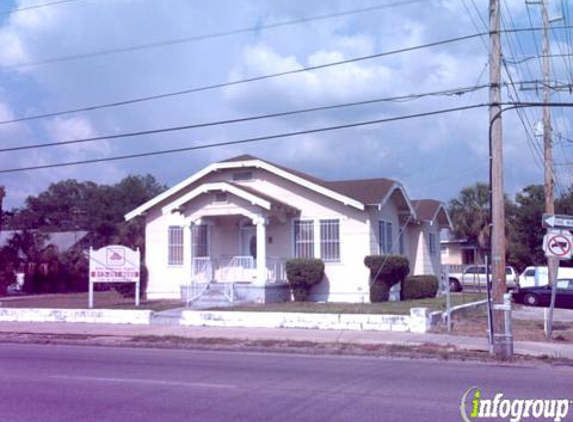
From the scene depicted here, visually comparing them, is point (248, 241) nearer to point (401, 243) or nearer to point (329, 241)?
point (329, 241)

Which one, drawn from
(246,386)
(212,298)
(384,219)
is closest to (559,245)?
(246,386)

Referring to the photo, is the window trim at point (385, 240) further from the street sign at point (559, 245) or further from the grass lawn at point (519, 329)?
the street sign at point (559, 245)

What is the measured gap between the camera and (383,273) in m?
27.0

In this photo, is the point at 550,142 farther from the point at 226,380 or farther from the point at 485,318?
the point at 226,380

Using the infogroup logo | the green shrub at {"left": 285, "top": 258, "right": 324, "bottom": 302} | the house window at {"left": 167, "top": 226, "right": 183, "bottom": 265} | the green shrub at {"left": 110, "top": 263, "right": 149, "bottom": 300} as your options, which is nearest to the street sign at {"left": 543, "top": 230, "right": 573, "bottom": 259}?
the infogroup logo

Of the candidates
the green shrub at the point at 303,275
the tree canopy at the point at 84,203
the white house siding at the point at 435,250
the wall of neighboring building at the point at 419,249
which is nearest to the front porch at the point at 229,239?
the green shrub at the point at 303,275

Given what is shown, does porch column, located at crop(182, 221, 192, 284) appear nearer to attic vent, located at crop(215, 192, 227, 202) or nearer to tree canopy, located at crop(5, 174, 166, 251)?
attic vent, located at crop(215, 192, 227, 202)

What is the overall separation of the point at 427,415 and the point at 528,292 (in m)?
26.7

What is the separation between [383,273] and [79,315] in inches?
430

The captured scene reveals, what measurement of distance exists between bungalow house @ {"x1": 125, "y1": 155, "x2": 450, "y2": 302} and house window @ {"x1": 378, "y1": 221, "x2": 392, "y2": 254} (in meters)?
0.04

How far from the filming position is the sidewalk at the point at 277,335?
16609mm

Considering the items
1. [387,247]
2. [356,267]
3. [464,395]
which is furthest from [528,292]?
[464,395]

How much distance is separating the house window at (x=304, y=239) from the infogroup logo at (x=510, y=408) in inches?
713

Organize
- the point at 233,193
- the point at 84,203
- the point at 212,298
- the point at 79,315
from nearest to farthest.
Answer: the point at 79,315, the point at 212,298, the point at 233,193, the point at 84,203
